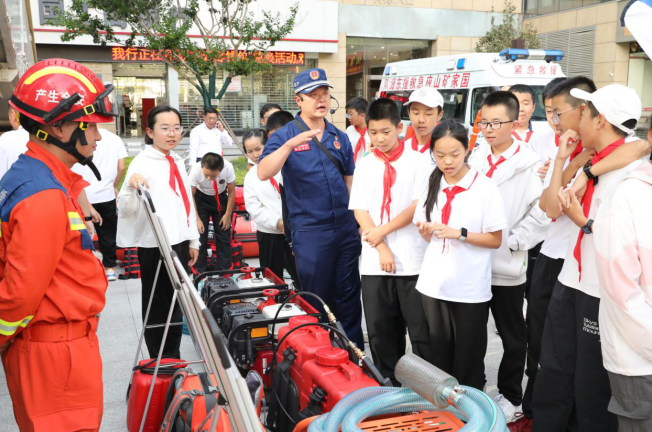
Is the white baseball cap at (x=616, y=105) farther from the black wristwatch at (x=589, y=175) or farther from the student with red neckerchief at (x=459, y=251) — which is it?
the student with red neckerchief at (x=459, y=251)

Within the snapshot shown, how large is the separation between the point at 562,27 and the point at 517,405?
20.7 meters

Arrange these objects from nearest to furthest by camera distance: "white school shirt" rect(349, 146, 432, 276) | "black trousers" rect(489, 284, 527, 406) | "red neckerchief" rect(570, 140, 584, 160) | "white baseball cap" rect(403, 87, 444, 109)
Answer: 1. "red neckerchief" rect(570, 140, 584, 160)
2. "black trousers" rect(489, 284, 527, 406)
3. "white school shirt" rect(349, 146, 432, 276)
4. "white baseball cap" rect(403, 87, 444, 109)

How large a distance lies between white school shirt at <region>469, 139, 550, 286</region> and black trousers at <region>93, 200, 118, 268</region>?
452cm

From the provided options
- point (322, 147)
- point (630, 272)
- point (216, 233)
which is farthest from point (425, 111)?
point (216, 233)

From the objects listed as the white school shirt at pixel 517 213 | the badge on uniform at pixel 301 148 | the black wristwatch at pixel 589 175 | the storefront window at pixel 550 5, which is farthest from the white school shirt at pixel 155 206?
the storefront window at pixel 550 5

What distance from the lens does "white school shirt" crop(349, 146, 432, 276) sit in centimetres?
344

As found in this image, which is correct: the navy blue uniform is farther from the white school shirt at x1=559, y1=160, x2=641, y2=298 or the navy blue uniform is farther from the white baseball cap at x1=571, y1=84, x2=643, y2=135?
the white baseball cap at x1=571, y1=84, x2=643, y2=135

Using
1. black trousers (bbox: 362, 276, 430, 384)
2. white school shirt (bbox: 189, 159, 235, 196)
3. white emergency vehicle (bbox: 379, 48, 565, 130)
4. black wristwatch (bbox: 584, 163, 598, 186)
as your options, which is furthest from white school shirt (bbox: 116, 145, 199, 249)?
white emergency vehicle (bbox: 379, 48, 565, 130)

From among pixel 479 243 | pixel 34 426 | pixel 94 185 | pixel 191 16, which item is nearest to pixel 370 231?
pixel 479 243

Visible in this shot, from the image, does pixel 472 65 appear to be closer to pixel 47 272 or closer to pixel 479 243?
pixel 479 243

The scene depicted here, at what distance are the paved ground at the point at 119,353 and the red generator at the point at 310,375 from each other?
1.11 metres

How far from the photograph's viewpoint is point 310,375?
8.87 feet

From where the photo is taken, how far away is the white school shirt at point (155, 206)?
375 cm

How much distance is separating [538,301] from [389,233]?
0.92 metres
